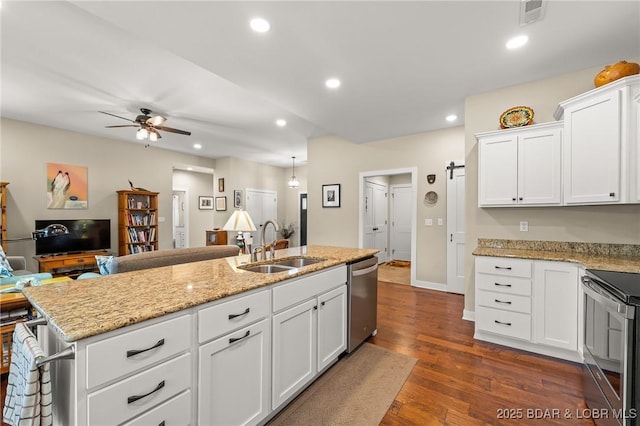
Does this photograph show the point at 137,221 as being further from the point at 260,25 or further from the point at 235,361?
the point at 235,361

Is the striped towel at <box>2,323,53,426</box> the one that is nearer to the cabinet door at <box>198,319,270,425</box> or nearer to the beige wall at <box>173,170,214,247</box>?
the cabinet door at <box>198,319,270,425</box>

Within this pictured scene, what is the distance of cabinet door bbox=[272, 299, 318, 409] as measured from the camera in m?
1.69

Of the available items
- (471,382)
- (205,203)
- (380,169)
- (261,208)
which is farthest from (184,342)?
(205,203)

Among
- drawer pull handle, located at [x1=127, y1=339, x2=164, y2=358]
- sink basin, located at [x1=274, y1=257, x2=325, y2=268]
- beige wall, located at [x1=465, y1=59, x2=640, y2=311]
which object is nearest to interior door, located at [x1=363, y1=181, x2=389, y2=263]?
beige wall, located at [x1=465, y1=59, x2=640, y2=311]

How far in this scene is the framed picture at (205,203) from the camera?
8.48 meters

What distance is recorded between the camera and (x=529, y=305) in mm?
2531

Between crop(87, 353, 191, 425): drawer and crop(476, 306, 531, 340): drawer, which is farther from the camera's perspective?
crop(476, 306, 531, 340): drawer

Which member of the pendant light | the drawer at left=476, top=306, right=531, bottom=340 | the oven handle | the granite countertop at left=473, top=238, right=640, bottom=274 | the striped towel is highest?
the pendant light

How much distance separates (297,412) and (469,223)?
2.77 meters

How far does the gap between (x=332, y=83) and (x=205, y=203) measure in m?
6.82

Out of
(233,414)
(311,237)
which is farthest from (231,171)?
(233,414)

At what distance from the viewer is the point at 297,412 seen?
1785mm

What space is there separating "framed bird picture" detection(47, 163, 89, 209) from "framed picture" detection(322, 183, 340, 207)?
4682mm

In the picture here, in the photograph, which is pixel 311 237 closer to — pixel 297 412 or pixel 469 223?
pixel 469 223
